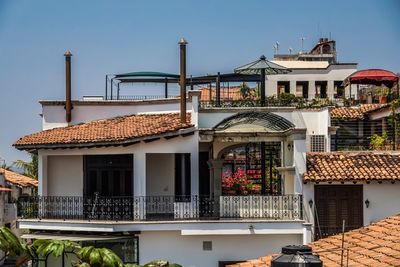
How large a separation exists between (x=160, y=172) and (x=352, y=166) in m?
6.42

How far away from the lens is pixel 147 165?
30.0m

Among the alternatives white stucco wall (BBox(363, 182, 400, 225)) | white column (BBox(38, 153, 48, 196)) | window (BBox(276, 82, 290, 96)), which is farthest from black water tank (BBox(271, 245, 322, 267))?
window (BBox(276, 82, 290, 96))

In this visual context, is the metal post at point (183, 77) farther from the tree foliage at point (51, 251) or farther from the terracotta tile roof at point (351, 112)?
the terracotta tile roof at point (351, 112)

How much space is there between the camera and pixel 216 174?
30.2 meters

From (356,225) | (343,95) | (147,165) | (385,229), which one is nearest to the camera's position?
(385,229)

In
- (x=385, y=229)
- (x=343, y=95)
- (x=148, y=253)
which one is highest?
(x=343, y=95)

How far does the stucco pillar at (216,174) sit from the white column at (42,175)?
5.40 m

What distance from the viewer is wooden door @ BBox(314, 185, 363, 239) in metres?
26.6

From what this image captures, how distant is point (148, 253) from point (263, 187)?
5421 mm

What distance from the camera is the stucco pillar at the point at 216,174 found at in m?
30.0

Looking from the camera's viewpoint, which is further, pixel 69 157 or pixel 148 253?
pixel 69 157

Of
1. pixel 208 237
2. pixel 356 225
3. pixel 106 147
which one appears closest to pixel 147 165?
pixel 106 147

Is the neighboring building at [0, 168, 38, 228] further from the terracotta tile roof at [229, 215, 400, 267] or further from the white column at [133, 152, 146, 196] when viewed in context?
the terracotta tile roof at [229, 215, 400, 267]

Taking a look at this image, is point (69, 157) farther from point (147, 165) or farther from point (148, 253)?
point (148, 253)
